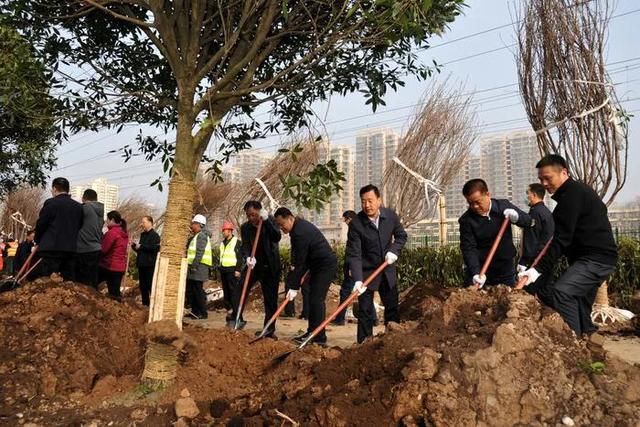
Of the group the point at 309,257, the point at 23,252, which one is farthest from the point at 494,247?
the point at 23,252

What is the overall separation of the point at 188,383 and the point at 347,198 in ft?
98.2

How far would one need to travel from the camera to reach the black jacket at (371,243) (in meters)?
5.03

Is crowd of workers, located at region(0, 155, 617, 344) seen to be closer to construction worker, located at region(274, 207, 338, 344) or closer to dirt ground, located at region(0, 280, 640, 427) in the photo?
construction worker, located at region(274, 207, 338, 344)

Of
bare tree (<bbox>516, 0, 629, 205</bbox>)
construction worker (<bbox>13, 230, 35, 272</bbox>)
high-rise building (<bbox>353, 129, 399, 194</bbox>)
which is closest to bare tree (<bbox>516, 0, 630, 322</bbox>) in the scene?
bare tree (<bbox>516, 0, 629, 205</bbox>)

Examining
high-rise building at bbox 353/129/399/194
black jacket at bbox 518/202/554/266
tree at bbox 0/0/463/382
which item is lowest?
black jacket at bbox 518/202/554/266

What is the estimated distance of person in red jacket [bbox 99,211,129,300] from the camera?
26.8ft

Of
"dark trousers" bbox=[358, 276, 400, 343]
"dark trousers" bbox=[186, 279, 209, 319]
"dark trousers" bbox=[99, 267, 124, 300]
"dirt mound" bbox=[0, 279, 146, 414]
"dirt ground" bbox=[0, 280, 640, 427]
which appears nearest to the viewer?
"dirt ground" bbox=[0, 280, 640, 427]

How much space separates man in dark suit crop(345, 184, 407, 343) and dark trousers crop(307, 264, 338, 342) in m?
0.78

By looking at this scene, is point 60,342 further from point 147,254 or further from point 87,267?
point 147,254

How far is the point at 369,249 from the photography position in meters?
5.09

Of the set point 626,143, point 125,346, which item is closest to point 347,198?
point 626,143

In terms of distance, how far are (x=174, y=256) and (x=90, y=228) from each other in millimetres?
3980

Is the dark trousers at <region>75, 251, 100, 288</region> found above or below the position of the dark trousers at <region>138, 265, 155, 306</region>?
above

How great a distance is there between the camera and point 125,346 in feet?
14.8
